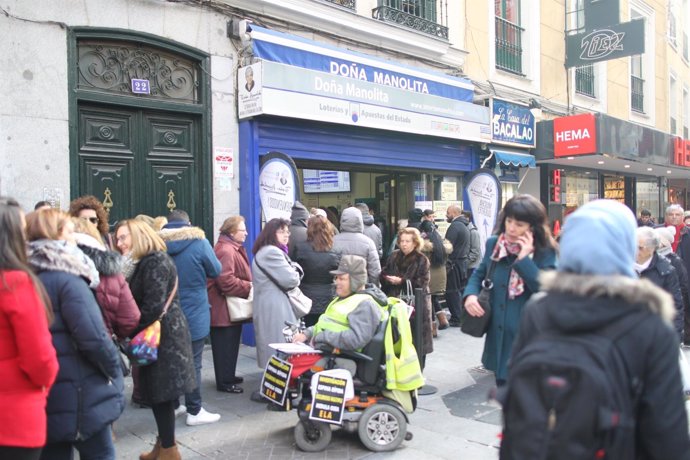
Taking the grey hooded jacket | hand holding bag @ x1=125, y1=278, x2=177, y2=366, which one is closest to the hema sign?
the grey hooded jacket

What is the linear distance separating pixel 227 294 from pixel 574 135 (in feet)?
30.8

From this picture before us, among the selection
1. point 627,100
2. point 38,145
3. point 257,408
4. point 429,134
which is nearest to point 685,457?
point 257,408

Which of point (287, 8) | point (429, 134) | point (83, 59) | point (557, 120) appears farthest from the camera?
point (557, 120)

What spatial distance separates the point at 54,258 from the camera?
300 centimetres

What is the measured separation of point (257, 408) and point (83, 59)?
4.27m

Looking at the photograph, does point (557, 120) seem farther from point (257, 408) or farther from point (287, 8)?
point (257, 408)

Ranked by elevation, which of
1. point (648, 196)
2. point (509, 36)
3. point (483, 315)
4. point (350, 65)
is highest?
point (509, 36)

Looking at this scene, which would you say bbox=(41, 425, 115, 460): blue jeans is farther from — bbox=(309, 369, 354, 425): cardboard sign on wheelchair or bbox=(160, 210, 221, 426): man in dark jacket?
bbox=(160, 210, 221, 426): man in dark jacket

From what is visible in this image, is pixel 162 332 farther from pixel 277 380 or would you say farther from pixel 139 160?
pixel 139 160

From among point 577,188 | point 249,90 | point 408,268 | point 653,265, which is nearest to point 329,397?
point 408,268

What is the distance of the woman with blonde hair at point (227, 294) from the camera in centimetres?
588

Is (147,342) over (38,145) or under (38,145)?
under

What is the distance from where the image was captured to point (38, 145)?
20.2ft

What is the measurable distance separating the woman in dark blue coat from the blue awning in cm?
1002
